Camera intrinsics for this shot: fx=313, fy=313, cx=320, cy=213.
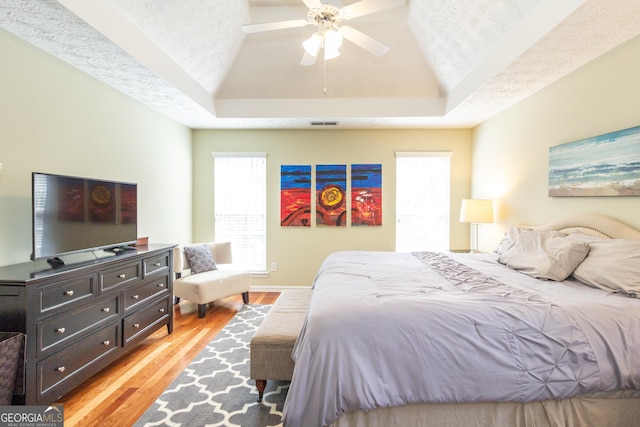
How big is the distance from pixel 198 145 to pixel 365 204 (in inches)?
109

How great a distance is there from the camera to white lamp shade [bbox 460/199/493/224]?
12.9 feet

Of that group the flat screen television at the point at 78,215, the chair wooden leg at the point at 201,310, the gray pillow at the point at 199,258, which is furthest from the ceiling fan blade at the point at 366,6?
the chair wooden leg at the point at 201,310

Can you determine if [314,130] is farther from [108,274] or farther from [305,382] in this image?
[305,382]

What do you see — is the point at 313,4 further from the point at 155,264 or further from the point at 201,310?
the point at 201,310

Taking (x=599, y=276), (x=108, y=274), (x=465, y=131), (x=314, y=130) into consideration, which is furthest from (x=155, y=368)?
(x=465, y=131)

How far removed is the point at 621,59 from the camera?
2.33 metres

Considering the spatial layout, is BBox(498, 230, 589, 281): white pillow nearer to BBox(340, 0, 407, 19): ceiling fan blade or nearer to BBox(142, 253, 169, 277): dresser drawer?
BBox(340, 0, 407, 19): ceiling fan blade

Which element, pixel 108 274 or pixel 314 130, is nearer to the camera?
pixel 108 274

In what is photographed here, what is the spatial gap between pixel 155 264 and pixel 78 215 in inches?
33.4

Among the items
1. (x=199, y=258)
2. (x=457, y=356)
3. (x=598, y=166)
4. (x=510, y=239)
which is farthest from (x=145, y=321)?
(x=598, y=166)

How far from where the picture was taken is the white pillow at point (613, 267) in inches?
72.8

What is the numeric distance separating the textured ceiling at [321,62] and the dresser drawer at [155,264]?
5.60 ft

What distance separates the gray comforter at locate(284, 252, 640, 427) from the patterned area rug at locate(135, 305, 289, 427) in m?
0.64

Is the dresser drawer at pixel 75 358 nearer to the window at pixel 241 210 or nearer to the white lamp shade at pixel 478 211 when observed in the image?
the window at pixel 241 210
